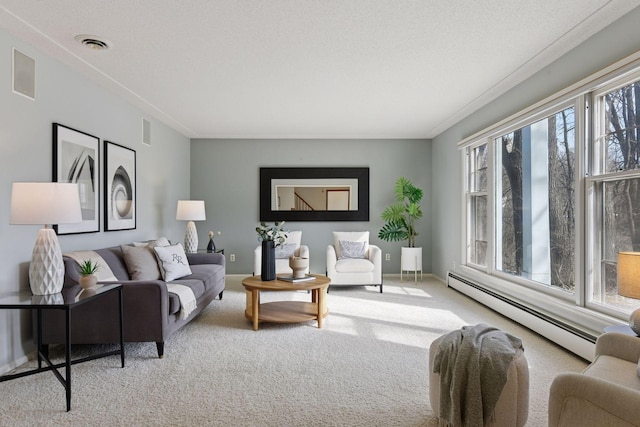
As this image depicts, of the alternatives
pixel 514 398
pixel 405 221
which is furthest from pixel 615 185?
pixel 405 221

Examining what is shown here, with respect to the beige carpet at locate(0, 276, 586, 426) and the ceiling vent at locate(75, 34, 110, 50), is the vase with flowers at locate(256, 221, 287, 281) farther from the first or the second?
the ceiling vent at locate(75, 34, 110, 50)

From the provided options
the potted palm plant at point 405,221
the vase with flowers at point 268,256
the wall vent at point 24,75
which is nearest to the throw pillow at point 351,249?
the potted palm plant at point 405,221

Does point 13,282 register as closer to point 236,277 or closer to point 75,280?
point 75,280

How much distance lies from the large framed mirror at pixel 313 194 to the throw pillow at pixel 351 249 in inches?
37.0

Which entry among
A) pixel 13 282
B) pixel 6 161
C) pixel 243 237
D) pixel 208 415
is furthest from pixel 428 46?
pixel 243 237

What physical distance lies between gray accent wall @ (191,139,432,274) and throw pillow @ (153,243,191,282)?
2.71 metres

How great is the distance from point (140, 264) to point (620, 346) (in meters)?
3.80

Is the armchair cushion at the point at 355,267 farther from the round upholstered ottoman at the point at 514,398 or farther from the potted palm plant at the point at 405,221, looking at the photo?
the round upholstered ottoman at the point at 514,398

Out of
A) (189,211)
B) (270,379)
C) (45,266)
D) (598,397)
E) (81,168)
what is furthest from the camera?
(189,211)

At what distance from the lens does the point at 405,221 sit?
691 centimetres

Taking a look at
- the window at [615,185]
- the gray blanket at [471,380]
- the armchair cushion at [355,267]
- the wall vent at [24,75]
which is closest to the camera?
the gray blanket at [471,380]

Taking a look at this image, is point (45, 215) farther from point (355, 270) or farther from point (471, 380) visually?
point (355, 270)

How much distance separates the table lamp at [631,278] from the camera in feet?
6.78

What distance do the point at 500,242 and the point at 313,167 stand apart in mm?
3404
